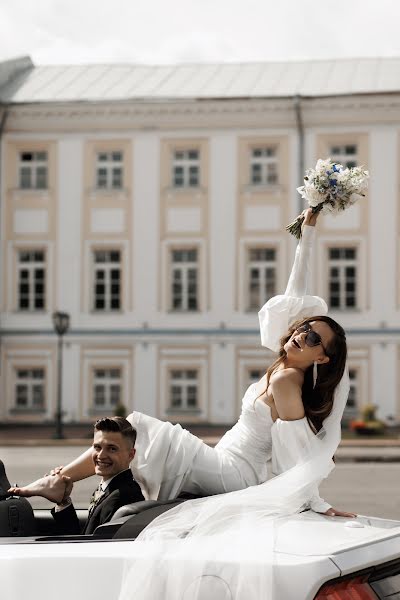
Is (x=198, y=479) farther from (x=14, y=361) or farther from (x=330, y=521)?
(x=14, y=361)

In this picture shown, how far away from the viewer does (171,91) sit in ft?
101

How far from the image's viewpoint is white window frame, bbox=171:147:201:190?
97.8 feet

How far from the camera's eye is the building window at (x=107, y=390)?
2981 centimetres

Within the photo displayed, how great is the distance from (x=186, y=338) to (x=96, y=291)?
9.86ft

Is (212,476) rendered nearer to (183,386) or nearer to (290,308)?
(290,308)

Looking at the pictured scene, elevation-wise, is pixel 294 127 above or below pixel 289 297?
above

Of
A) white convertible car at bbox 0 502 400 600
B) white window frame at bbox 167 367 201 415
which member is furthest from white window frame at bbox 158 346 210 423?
white convertible car at bbox 0 502 400 600

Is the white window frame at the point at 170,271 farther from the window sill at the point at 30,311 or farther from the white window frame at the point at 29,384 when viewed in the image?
the white window frame at the point at 29,384

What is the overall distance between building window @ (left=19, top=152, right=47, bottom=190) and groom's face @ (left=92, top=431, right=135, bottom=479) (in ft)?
87.9

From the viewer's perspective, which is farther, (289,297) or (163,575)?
(289,297)

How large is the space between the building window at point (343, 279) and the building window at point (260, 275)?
1621mm

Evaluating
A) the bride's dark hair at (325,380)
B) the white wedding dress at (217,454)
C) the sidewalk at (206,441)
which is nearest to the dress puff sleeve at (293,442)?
the white wedding dress at (217,454)

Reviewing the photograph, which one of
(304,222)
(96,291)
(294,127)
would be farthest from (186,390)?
(304,222)

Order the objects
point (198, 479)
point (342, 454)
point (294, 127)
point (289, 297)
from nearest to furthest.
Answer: point (198, 479) < point (289, 297) < point (342, 454) < point (294, 127)
